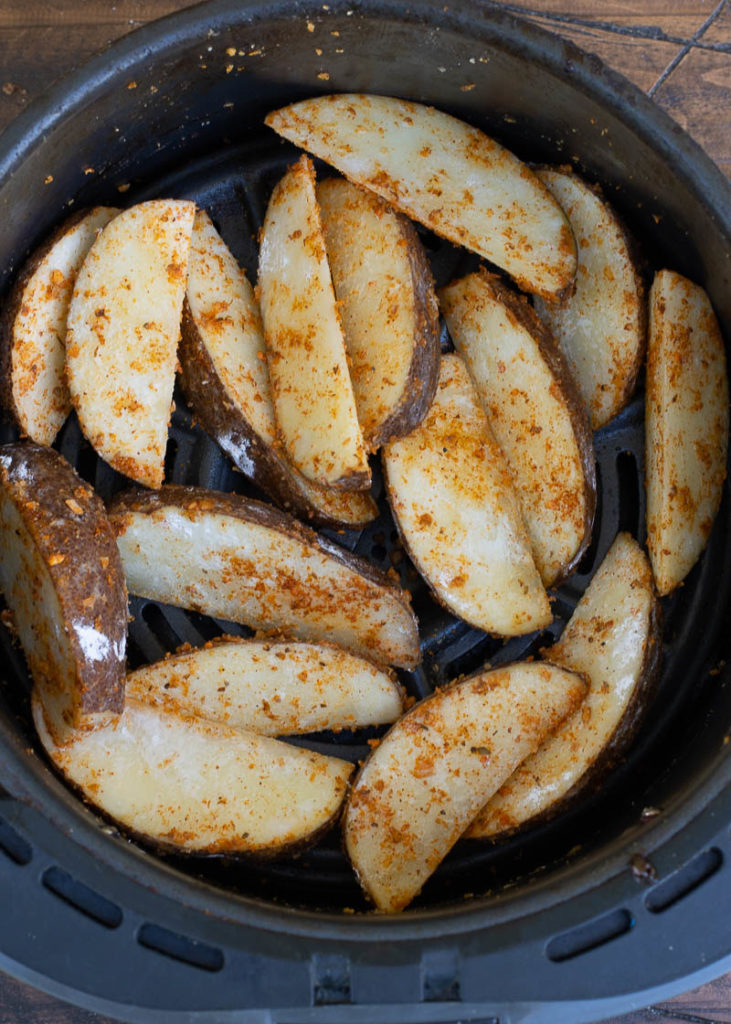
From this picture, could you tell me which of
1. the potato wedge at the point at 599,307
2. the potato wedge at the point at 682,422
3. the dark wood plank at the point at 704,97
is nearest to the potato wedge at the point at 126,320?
the potato wedge at the point at 599,307

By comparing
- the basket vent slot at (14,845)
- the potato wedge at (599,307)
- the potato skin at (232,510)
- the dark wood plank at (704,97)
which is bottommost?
the basket vent slot at (14,845)

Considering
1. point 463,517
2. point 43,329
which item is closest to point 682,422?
point 463,517

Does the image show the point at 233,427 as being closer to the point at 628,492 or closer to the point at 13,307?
the point at 13,307

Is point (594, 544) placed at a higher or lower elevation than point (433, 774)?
higher

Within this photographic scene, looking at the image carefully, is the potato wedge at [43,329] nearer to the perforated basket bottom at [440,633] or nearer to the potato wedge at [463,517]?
the perforated basket bottom at [440,633]

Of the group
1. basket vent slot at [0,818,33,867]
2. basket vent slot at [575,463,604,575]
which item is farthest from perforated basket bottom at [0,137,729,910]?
basket vent slot at [0,818,33,867]

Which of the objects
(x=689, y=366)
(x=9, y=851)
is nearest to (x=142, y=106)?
(x=689, y=366)
